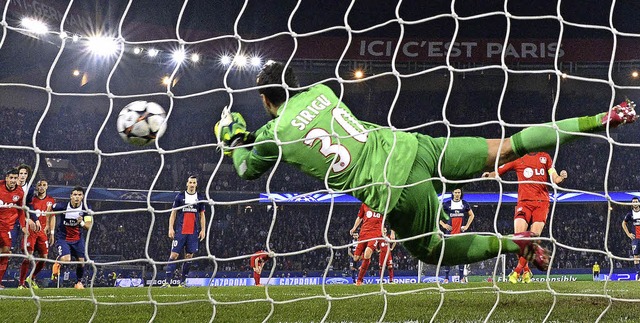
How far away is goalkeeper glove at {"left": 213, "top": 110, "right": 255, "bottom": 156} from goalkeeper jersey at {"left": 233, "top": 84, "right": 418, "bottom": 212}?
9cm

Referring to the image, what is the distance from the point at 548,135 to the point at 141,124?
106 inches

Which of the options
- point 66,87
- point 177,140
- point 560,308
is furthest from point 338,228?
point 560,308

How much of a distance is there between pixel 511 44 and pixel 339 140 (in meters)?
20.7

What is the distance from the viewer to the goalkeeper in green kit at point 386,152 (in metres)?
3.69

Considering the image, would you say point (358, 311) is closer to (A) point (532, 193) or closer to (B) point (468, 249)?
(B) point (468, 249)

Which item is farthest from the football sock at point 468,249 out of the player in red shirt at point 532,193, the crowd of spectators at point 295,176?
the crowd of spectators at point 295,176

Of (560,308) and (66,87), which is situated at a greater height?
(66,87)

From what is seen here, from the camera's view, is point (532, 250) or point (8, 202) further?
point (8, 202)

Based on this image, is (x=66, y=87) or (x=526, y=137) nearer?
(x=526, y=137)

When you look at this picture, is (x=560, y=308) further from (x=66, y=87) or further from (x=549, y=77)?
(x=66, y=87)

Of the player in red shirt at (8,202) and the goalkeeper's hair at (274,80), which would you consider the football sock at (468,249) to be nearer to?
the goalkeeper's hair at (274,80)

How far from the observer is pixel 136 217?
26062 millimetres

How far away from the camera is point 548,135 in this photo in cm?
367

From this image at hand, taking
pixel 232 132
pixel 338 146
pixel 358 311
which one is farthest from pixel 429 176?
pixel 358 311
